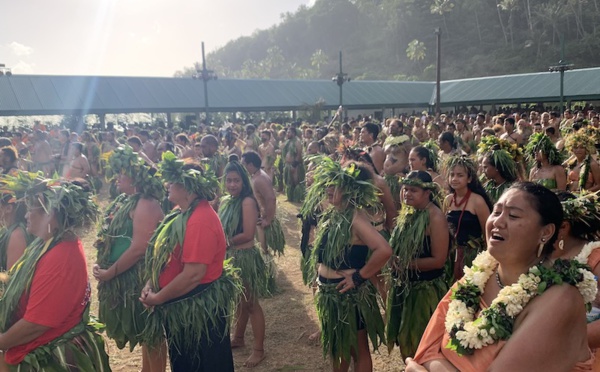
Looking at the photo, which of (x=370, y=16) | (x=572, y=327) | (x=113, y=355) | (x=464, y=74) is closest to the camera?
(x=572, y=327)

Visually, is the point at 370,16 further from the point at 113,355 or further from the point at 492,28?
the point at 113,355

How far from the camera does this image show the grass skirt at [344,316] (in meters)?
3.89

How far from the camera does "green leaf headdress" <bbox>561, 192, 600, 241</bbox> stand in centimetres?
259

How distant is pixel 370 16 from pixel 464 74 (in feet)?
128

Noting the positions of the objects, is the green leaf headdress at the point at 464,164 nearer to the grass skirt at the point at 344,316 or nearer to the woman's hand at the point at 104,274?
the grass skirt at the point at 344,316

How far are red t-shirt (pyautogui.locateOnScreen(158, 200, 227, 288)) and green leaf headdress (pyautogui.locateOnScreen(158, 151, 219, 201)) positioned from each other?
102 mm

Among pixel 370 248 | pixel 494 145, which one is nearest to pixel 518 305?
pixel 370 248

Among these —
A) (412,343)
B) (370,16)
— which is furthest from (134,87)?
(370,16)

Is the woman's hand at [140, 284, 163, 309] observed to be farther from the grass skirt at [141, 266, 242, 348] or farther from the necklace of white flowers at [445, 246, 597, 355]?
the necklace of white flowers at [445, 246, 597, 355]

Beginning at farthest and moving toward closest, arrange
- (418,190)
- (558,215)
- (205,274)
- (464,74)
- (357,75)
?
(357,75) < (464,74) < (418,190) < (205,274) < (558,215)

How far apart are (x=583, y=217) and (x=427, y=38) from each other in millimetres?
93129

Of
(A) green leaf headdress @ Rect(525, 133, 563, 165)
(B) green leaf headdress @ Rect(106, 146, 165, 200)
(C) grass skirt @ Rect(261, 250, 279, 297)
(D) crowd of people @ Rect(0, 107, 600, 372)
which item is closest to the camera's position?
(D) crowd of people @ Rect(0, 107, 600, 372)

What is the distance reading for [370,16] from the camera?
108 metres

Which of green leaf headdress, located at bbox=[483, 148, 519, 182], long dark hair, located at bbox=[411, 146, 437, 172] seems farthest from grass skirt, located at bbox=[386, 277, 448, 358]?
green leaf headdress, located at bbox=[483, 148, 519, 182]
